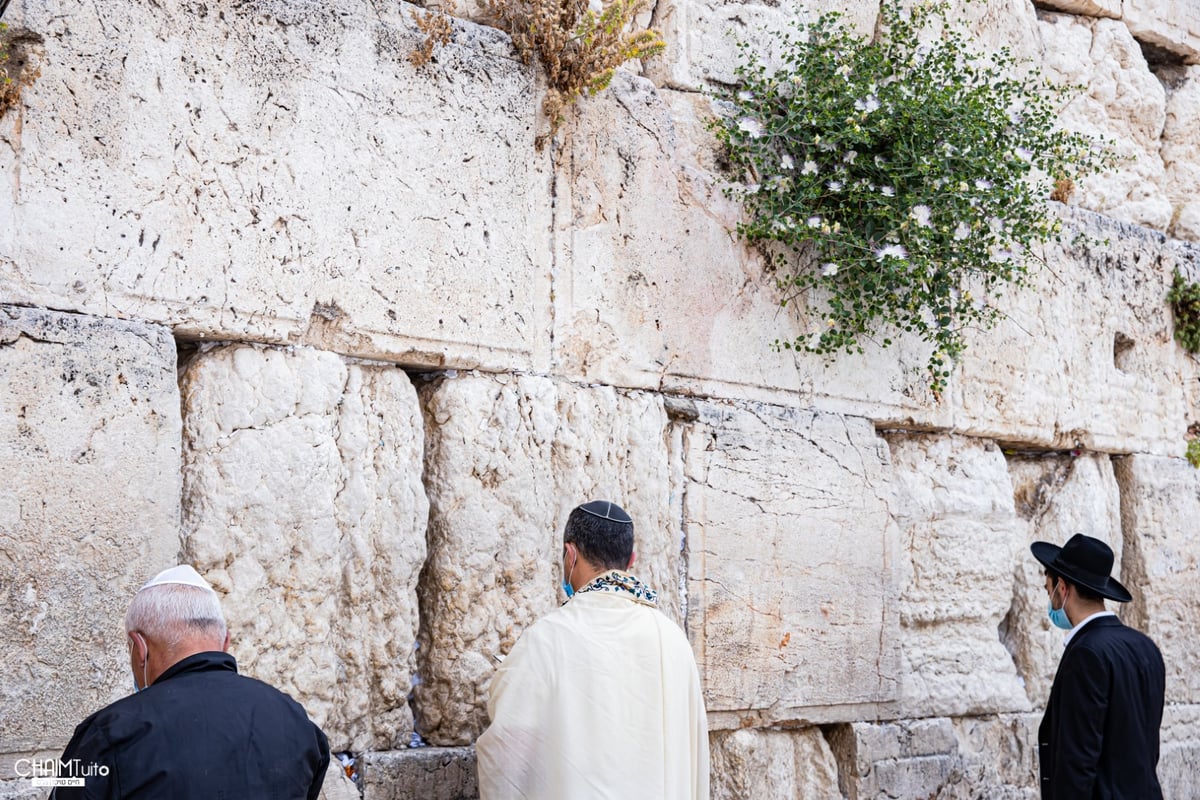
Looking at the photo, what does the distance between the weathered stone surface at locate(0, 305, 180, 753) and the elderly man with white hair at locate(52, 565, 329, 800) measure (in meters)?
0.57

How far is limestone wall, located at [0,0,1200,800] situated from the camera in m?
3.46

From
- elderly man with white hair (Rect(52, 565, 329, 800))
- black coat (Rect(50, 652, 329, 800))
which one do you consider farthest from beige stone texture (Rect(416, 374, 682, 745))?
black coat (Rect(50, 652, 329, 800))

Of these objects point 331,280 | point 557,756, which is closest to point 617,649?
point 557,756

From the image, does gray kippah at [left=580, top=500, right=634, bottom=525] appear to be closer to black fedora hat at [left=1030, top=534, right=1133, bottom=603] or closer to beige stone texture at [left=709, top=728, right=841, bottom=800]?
beige stone texture at [left=709, top=728, right=841, bottom=800]

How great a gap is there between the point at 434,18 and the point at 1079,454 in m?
3.73

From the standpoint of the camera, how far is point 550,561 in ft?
14.3

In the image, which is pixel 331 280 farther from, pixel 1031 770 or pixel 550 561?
pixel 1031 770

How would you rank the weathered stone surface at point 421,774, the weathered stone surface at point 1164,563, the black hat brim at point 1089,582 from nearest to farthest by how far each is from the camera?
1. the weathered stone surface at point 421,774
2. the black hat brim at point 1089,582
3. the weathered stone surface at point 1164,563

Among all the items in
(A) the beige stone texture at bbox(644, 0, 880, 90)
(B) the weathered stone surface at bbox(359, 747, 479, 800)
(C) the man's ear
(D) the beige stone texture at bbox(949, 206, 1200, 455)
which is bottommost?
(B) the weathered stone surface at bbox(359, 747, 479, 800)

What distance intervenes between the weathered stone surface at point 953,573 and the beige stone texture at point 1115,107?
160cm

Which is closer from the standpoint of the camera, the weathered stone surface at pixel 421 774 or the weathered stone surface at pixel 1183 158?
the weathered stone surface at pixel 421 774

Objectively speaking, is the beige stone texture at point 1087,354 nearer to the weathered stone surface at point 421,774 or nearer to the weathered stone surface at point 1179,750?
the weathered stone surface at point 1179,750

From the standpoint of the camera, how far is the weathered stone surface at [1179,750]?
6.27m

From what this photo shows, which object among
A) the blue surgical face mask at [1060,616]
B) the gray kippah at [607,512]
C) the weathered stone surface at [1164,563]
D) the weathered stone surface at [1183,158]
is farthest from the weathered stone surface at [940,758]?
the weathered stone surface at [1183,158]
